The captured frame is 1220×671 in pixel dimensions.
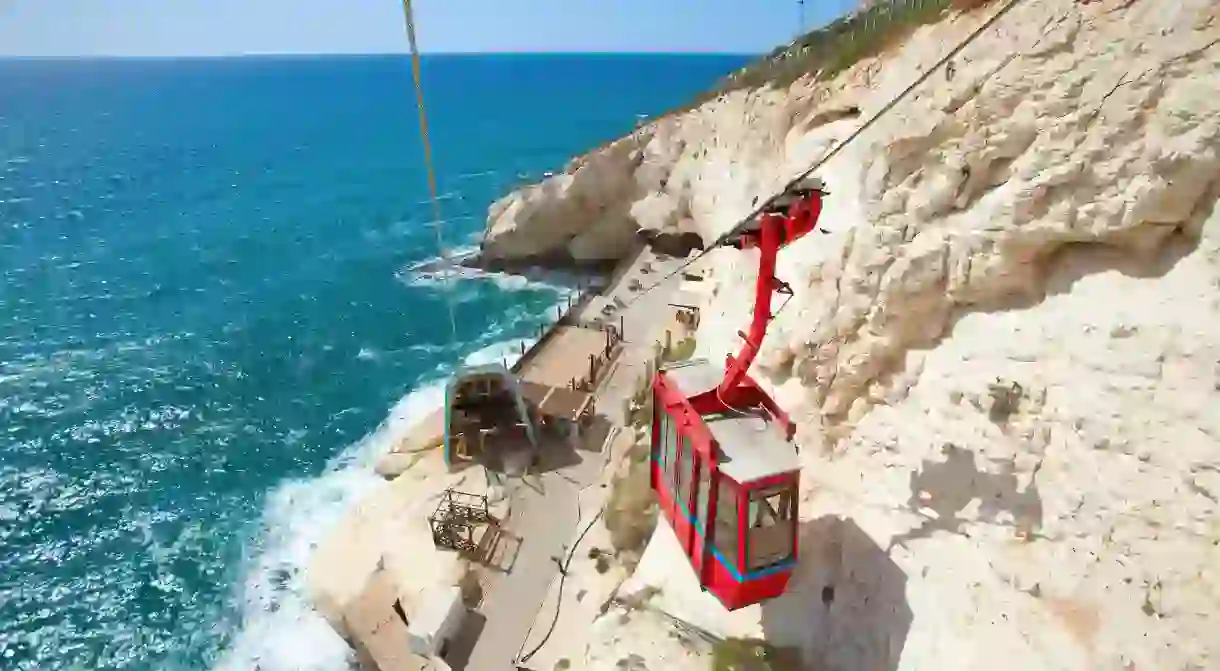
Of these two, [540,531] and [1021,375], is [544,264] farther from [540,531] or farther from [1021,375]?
[1021,375]

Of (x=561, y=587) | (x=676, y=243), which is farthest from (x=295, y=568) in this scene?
(x=676, y=243)

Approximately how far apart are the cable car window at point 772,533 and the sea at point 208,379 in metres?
14.9

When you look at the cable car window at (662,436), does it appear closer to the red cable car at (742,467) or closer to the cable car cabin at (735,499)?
the red cable car at (742,467)

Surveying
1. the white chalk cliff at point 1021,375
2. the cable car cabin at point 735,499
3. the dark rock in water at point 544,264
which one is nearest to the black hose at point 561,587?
the white chalk cliff at point 1021,375

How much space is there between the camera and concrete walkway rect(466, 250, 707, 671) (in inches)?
699

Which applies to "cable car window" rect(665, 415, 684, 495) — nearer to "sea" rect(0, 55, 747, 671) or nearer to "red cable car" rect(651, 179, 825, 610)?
"red cable car" rect(651, 179, 825, 610)

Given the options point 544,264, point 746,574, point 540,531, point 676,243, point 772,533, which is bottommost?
point 540,531

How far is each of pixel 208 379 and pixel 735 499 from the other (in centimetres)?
3310

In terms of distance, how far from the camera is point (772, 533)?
11430 millimetres

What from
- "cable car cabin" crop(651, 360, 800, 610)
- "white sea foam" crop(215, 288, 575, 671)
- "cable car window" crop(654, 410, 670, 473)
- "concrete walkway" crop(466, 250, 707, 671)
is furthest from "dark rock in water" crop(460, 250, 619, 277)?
"cable car cabin" crop(651, 360, 800, 610)

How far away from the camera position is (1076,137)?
463 inches

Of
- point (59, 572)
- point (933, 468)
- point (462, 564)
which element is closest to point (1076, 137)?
point (933, 468)

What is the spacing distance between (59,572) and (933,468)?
27.2 metres

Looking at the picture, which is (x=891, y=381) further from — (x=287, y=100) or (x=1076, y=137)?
(x=287, y=100)
